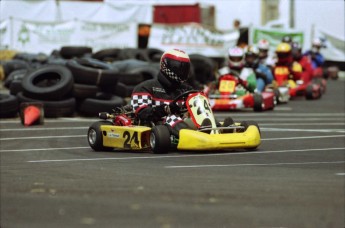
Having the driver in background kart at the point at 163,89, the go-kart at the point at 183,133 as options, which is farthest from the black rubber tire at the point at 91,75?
the driver in background kart at the point at 163,89

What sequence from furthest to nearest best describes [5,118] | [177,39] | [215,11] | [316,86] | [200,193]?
[215,11] → [177,39] → [316,86] → [5,118] → [200,193]

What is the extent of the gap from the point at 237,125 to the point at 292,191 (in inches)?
128

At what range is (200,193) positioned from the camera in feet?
21.4

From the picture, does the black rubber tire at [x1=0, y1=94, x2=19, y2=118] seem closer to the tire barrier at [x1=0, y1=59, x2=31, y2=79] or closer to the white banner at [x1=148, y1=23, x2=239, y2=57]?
the tire barrier at [x1=0, y1=59, x2=31, y2=79]

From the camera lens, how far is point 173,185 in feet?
22.7

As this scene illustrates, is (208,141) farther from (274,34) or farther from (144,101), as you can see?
(274,34)

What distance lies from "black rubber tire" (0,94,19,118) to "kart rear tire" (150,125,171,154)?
5304mm

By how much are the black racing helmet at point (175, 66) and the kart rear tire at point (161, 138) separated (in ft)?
2.82

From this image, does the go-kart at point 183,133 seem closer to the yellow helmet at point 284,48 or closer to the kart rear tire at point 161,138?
the kart rear tire at point 161,138

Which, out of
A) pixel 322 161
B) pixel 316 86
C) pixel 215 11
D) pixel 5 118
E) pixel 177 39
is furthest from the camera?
pixel 215 11

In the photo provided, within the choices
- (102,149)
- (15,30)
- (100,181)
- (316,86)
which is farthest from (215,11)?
(100,181)

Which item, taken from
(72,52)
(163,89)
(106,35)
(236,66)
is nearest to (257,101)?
(236,66)

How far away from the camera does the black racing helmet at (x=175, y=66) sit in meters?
9.95

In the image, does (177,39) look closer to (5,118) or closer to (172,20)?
(172,20)
